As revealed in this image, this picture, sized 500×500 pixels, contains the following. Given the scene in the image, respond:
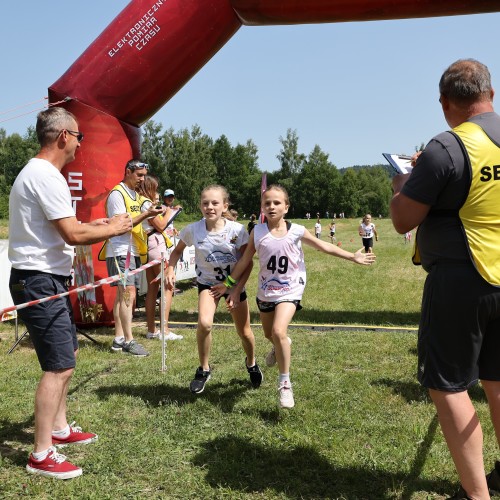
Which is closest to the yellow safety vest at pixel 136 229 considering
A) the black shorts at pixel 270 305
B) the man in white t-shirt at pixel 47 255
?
the black shorts at pixel 270 305

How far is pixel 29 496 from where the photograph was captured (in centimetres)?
303

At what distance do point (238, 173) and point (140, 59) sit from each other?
8584 centimetres

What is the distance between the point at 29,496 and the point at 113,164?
5.15m

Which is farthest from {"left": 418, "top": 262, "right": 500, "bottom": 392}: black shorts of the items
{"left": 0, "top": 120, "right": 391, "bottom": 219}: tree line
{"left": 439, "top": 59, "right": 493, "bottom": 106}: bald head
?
{"left": 0, "top": 120, "right": 391, "bottom": 219}: tree line

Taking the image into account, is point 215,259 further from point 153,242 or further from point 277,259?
point 153,242

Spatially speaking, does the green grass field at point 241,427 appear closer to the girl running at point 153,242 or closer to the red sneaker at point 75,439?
the red sneaker at point 75,439

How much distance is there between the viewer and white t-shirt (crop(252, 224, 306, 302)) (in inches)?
177

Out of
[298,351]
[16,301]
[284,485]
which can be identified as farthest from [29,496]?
[298,351]

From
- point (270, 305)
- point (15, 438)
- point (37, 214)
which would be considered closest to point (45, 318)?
point (37, 214)

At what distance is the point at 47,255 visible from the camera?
330 cm

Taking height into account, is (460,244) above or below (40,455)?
above

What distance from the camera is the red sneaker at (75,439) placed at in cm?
367

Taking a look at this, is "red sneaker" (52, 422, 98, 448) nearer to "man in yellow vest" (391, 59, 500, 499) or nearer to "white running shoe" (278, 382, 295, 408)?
"white running shoe" (278, 382, 295, 408)

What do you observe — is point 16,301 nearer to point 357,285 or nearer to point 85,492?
point 85,492
